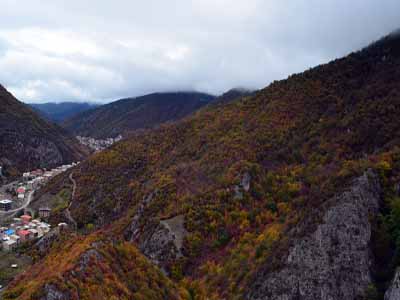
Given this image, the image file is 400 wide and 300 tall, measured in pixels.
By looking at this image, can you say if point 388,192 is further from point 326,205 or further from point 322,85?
point 322,85

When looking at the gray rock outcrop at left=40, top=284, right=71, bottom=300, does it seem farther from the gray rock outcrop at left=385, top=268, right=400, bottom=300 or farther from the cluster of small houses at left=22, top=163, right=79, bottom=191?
the cluster of small houses at left=22, top=163, right=79, bottom=191

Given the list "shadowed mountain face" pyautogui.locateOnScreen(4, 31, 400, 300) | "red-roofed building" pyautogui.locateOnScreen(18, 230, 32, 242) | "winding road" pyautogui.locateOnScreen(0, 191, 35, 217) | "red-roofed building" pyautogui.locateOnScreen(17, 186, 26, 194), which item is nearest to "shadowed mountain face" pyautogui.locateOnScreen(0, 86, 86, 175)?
"red-roofed building" pyautogui.locateOnScreen(17, 186, 26, 194)

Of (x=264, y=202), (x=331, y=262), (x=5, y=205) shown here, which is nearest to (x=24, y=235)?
→ (x=5, y=205)

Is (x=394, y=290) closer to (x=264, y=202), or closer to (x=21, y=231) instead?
(x=264, y=202)

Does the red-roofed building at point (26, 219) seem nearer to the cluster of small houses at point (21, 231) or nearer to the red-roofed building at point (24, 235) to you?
the cluster of small houses at point (21, 231)

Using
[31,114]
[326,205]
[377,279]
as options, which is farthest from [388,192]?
[31,114]

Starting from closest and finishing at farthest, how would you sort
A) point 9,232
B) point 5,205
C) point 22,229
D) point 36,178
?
point 9,232 → point 22,229 → point 5,205 → point 36,178
